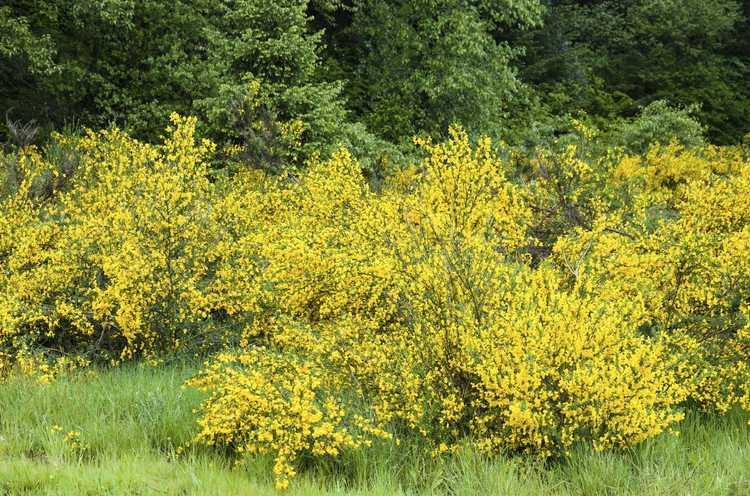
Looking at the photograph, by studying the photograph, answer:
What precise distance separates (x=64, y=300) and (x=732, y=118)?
67.9 feet

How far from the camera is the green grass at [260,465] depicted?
12.4 ft

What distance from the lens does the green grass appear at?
12.4ft

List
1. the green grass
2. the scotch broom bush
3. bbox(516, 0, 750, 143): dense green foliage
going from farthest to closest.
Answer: bbox(516, 0, 750, 143): dense green foliage, the scotch broom bush, the green grass

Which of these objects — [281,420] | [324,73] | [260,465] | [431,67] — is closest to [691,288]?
[281,420]

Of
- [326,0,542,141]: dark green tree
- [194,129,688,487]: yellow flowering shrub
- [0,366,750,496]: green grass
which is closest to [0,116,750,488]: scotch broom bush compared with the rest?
[194,129,688,487]: yellow flowering shrub

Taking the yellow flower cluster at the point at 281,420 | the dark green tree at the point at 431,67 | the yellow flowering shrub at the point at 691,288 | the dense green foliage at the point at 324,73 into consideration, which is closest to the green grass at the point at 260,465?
the yellow flower cluster at the point at 281,420

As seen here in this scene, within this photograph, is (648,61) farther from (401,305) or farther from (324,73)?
(401,305)

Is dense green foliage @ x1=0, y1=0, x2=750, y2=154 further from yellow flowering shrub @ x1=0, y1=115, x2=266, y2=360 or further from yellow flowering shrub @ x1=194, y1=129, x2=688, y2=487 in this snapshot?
yellow flowering shrub @ x1=194, y1=129, x2=688, y2=487

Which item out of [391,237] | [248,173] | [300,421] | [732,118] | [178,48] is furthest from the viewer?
[732,118]

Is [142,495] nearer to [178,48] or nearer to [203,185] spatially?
[203,185]

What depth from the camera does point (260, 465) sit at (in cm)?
413

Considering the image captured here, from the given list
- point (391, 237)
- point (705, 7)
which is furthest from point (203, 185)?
point (705, 7)

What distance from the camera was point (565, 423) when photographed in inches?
165

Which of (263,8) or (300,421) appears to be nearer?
(300,421)
